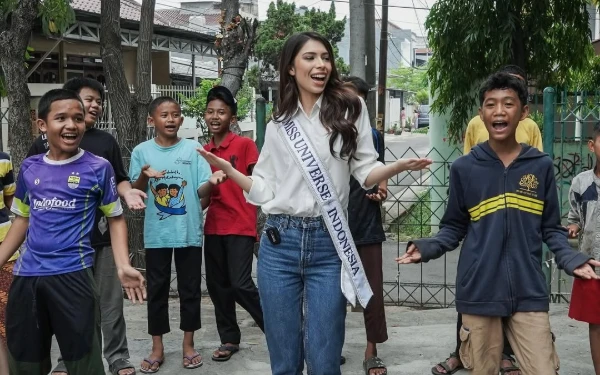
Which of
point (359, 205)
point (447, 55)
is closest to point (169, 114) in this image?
point (359, 205)

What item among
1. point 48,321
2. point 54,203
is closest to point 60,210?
point 54,203

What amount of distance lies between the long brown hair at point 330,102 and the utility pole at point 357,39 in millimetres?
5333

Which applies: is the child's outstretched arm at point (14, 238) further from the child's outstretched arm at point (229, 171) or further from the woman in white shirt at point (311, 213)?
the woman in white shirt at point (311, 213)

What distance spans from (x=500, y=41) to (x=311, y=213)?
257 inches

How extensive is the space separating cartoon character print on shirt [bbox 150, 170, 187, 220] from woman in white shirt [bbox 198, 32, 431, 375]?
1.62 metres

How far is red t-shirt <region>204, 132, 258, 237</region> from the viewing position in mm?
5246

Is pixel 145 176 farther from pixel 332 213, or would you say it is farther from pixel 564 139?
pixel 564 139


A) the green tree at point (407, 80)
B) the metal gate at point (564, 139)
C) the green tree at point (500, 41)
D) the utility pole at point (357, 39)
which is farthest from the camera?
the green tree at point (407, 80)

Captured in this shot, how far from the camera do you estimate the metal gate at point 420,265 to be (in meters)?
7.35

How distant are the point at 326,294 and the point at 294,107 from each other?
2.75ft

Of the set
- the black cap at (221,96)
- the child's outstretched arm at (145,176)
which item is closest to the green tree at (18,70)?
the black cap at (221,96)

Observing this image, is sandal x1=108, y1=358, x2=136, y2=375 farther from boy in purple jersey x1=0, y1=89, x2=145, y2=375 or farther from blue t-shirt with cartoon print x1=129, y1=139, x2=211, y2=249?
boy in purple jersey x1=0, y1=89, x2=145, y2=375

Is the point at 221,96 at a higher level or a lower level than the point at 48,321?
higher

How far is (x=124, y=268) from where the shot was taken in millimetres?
3754
